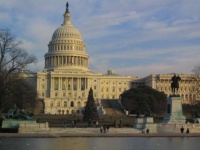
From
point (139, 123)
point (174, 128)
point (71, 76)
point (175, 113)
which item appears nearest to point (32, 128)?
point (139, 123)

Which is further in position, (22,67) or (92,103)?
(92,103)

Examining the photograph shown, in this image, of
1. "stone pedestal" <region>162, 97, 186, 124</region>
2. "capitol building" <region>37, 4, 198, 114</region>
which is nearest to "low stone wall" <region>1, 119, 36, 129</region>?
"stone pedestal" <region>162, 97, 186, 124</region>

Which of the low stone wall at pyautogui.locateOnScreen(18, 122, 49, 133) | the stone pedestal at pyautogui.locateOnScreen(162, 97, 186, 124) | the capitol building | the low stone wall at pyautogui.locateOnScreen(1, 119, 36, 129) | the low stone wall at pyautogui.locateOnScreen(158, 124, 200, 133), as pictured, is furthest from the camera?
the capitol building

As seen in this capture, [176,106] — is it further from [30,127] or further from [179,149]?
Answer: [179,149]

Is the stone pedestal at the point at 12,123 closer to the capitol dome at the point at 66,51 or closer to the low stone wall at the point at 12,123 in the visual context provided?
the low stone wall at the point at 12,123

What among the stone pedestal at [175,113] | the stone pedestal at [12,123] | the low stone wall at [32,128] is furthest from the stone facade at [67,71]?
the low stone wall at [32,128]

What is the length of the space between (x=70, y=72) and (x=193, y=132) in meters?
103

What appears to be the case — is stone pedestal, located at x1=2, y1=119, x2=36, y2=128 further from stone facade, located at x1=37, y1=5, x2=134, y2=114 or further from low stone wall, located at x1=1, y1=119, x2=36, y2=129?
stone facade, located at x1=37, y1=5, x2=134, y2=114

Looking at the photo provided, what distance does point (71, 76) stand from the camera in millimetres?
145750

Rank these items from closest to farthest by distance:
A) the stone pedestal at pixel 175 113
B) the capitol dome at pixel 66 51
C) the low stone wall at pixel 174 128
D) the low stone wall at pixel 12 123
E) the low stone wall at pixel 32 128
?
the low stone wall at pixel 32 128 < the low stone wall at pixel 12 123 < the low stone wall at pixel 174 128 < the stone pedestal at pixel 175 113 < the capitol dome at pixel 66 51

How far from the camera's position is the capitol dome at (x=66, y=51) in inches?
5891

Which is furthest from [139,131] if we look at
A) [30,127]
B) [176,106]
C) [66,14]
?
[66,14]

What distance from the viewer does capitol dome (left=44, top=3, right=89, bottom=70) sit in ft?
491

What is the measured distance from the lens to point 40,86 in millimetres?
148000
